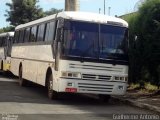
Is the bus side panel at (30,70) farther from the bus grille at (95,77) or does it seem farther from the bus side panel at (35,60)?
the bus grille at (95,77)

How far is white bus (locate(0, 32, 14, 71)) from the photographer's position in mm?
29575

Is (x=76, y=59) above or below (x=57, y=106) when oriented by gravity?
above

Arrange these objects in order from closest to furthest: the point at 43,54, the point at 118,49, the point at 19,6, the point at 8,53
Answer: the point at 118,49, the point at 43,54, the point at 8,53, the point at 19,6

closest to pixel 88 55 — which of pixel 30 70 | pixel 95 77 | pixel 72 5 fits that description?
pixel 95 77

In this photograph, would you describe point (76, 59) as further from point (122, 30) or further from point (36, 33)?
point (36, 33)

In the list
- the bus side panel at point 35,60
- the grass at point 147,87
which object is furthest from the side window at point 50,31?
the grass at point 147,87

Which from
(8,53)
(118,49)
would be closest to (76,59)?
(118,49)

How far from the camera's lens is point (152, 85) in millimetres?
20969

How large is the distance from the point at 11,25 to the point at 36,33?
135 ft

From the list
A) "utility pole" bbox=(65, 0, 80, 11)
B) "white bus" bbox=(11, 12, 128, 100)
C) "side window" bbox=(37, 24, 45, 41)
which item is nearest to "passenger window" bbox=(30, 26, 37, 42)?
"side window" bbox=(37, 24, 45, 41)

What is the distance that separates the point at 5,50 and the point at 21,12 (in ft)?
98.1

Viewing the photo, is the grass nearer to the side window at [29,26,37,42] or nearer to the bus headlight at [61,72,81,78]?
the side window at [29,26,37,42]

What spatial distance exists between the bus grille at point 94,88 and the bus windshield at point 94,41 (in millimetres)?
925

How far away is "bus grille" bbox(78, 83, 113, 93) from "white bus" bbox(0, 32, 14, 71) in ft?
43.2
